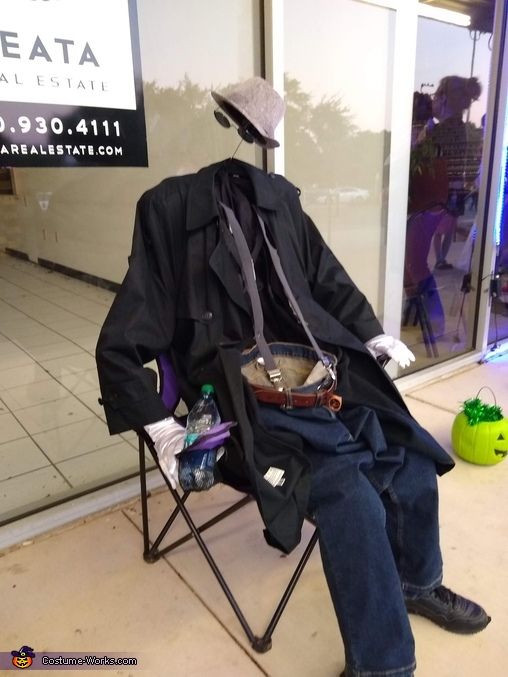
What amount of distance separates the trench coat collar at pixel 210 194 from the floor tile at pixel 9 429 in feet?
5.18

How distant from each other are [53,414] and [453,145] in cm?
271

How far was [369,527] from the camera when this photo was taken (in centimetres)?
124

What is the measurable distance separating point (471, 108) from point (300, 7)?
1398mm

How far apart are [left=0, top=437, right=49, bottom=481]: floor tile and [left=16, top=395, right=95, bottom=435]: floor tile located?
0.31 ft

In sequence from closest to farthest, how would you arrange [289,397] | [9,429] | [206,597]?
1. [289,397]
2. [206,597]
3. [9,429]

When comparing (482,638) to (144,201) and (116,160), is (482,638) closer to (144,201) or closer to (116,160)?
(144,201)

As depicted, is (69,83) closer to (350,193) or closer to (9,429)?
(350,193)

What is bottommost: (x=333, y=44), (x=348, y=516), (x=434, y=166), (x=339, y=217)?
(x=348, y=516)

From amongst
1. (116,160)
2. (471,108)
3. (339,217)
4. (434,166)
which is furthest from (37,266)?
(471,108)

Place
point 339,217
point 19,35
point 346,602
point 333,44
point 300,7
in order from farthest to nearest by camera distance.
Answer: point 339,217, point 333,44, point 300,7, point 19,35, point 346,602

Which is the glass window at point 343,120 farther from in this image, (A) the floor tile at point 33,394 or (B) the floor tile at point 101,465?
(A) the floor tile at point 33,394

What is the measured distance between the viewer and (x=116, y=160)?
1.94m

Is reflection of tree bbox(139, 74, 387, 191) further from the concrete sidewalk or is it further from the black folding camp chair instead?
the concrete sidewalk

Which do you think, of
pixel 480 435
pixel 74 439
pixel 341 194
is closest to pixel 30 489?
pixel 74 439
